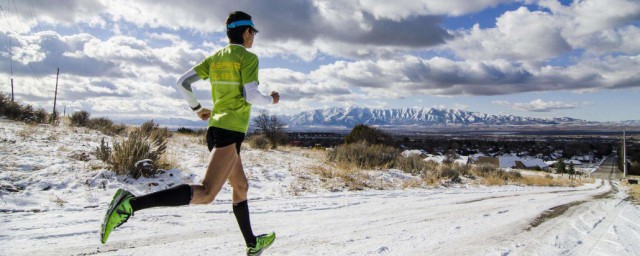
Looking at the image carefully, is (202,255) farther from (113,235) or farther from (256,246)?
(113,235)

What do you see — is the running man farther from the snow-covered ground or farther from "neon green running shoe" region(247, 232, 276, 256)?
the snow-covered ground

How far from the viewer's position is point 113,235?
11.6 ft

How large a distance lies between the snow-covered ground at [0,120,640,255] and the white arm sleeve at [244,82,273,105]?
1.34 meters

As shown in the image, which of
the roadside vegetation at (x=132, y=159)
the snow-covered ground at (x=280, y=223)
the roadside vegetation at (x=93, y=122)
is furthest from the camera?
the roadside vegetation at (x=93, y=122)

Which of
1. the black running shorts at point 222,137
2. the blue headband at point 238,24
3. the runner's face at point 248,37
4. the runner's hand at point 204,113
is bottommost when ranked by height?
the black running shorts at point 222,137

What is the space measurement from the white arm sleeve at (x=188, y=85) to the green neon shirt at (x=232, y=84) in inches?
11.7

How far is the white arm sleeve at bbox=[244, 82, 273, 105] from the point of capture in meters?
2.80

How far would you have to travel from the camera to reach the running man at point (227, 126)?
257 centimetres

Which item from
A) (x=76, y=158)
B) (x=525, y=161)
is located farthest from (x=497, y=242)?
(x=525, y=161)

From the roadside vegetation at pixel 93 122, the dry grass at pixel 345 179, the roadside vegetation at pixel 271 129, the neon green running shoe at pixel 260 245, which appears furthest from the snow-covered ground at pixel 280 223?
the roadside vegetation at pixel 271 129

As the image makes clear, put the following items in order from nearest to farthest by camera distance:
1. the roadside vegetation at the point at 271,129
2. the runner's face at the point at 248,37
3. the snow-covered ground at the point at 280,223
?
the runner's face at the point at 248,37 → the snow-covered ground at the point at 280,223 → the roadside vegetation at the point at 271,129

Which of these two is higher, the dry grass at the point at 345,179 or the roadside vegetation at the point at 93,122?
the roadside vegetation at the point at 93,122

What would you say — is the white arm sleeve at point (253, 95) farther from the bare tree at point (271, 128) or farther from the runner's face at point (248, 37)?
the bare tree at point (271, 128)

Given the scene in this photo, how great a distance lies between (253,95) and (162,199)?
3.15 ft
